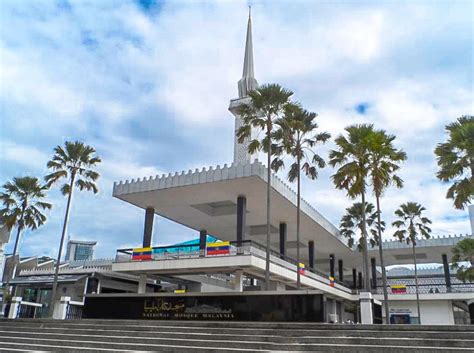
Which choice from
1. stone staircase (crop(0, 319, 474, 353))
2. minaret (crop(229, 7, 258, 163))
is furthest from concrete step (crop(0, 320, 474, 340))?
minaret (crop(229, 7, 258, 163))

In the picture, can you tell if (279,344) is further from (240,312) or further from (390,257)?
(390,257)

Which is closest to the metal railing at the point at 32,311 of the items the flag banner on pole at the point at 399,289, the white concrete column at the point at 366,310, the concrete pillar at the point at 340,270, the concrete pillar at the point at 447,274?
the white concrete column at the point at 366,310

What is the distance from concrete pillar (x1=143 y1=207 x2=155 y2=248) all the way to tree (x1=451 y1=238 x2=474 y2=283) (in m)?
22.7

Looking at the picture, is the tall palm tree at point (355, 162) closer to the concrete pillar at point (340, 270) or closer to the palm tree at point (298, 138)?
the palm tree at point (298, 138)

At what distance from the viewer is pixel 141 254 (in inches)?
906

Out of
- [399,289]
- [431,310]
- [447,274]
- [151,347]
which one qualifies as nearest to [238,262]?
[151,347]

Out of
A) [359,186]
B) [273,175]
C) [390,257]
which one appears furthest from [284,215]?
[390,257]

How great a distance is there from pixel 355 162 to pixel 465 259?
16693 mm

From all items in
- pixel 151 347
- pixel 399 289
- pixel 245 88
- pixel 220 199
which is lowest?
pixel 151 347

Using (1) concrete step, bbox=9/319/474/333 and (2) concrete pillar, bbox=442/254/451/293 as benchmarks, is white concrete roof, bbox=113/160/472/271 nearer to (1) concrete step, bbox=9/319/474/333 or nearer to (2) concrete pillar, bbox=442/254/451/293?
(2) concrete pillar, bbox=442/254/451/293

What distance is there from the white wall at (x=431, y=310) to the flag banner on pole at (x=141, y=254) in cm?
2531

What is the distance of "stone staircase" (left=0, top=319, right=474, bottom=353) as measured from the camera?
31.7 ft

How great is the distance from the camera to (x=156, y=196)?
24.4 metres

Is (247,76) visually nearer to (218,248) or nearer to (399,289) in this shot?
(218,248)
